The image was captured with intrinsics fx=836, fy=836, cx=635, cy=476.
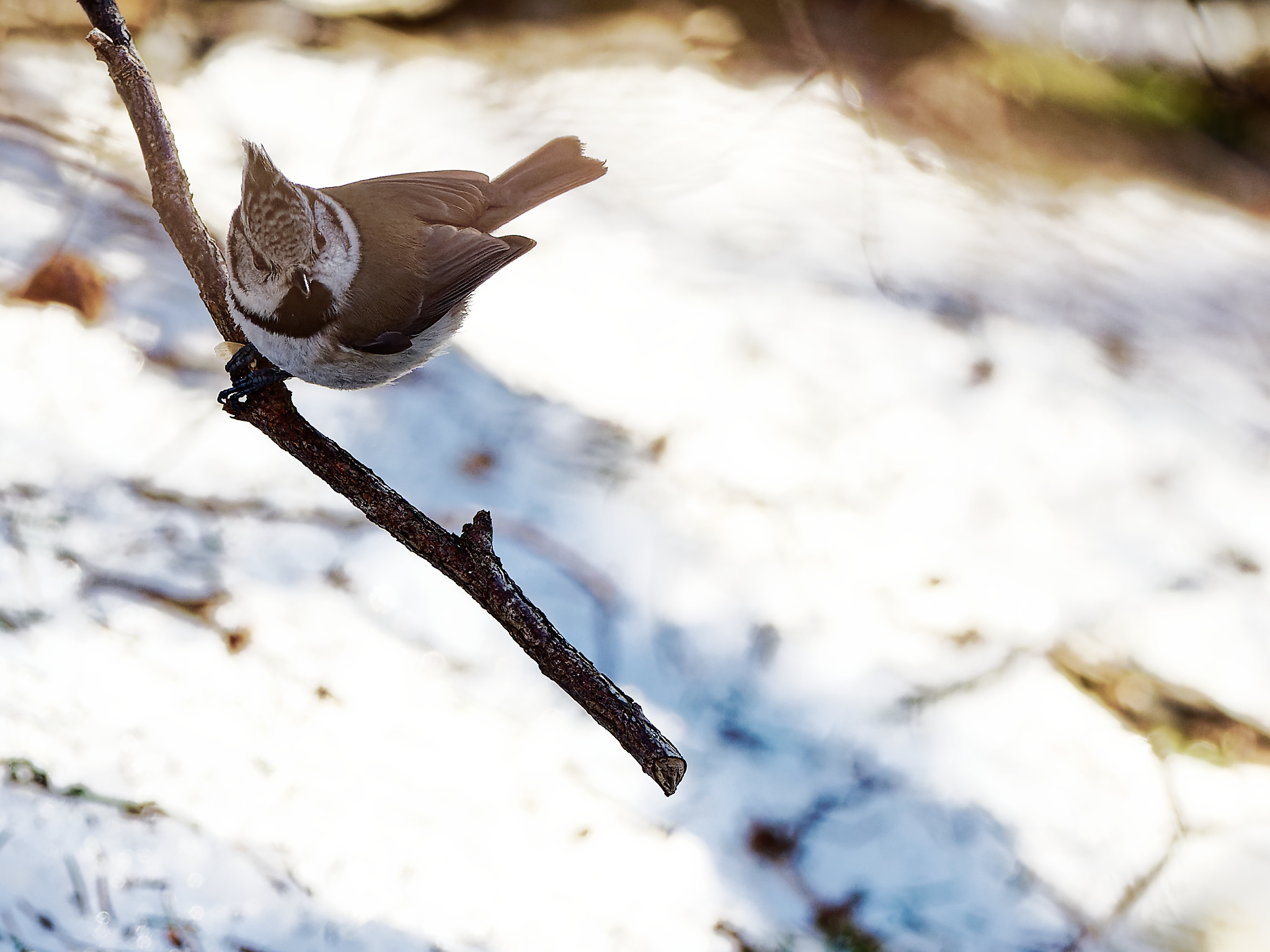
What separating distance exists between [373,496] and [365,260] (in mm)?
284

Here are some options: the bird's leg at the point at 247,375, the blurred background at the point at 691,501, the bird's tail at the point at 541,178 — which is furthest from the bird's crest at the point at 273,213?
the blurred background at the point at 691,501

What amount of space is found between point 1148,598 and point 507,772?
100 centimetres

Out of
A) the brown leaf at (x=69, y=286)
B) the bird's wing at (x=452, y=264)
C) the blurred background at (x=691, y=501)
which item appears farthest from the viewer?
the brown leaf at (x=69, y=286)

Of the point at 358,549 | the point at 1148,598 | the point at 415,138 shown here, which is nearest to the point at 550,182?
the point at 415,138

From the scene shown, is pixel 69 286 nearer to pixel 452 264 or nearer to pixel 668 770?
pixel 452 264

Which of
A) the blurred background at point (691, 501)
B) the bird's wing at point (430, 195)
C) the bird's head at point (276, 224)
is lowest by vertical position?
the blurred background at point (691, 501)

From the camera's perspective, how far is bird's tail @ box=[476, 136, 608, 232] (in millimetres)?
1047

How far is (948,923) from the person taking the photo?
117 cm

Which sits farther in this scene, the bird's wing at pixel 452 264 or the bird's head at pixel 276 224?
the bird's wing at pixel 452 264

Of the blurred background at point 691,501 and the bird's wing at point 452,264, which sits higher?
the bird's wing at point 452,264

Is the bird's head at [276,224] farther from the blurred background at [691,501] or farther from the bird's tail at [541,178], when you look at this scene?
the blurred background at [691,501]

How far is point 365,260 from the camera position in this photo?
0.93 metres

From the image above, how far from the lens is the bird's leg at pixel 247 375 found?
2.69 feet

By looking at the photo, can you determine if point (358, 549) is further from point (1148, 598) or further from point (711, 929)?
point (1148, 598)
